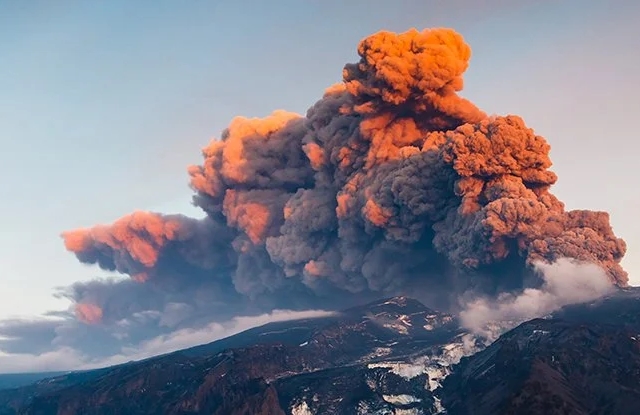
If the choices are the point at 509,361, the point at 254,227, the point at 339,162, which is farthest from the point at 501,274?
the point at 254,227

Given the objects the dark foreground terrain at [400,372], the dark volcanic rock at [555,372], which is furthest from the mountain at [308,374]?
the dark volcanic rock at [555,372]

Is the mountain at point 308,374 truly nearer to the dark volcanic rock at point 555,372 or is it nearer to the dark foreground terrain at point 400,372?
the dark foreground terrain at point 400,372

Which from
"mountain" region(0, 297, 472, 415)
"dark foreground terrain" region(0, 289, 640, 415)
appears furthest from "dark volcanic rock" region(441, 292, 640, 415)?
"mountain" region(0, 297, 472, 415)

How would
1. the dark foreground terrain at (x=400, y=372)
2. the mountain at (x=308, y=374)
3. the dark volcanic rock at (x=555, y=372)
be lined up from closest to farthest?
the dark volcanic rock at (x=555, y=372) < the dark foreground terrain at (x=400, y=372) < the mountain at (x=308, y=374)

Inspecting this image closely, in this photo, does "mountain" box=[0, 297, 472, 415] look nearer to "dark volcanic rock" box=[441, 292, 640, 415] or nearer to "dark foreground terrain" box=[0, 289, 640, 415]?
"dark foreground terrain" box=[0, 289, 640, 415]

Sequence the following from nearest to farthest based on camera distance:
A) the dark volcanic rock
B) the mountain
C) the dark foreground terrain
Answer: the dark volcanic rock
the dark foreground terrain
the mountain

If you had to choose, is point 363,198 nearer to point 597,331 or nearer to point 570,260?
point 570,260

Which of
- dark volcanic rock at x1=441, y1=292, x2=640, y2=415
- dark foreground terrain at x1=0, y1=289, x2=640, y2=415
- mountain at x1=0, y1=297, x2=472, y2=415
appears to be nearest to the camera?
dark volcanic rock at x1=441, y1=292, x2=640, y2=415

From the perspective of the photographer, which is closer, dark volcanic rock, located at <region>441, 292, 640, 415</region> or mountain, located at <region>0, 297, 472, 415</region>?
dark volcanic rock, located at <region>441, 292, 640, 415</region>

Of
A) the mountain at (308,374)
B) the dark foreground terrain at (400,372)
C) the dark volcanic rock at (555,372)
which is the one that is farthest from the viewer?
the mountain at (308,374)
